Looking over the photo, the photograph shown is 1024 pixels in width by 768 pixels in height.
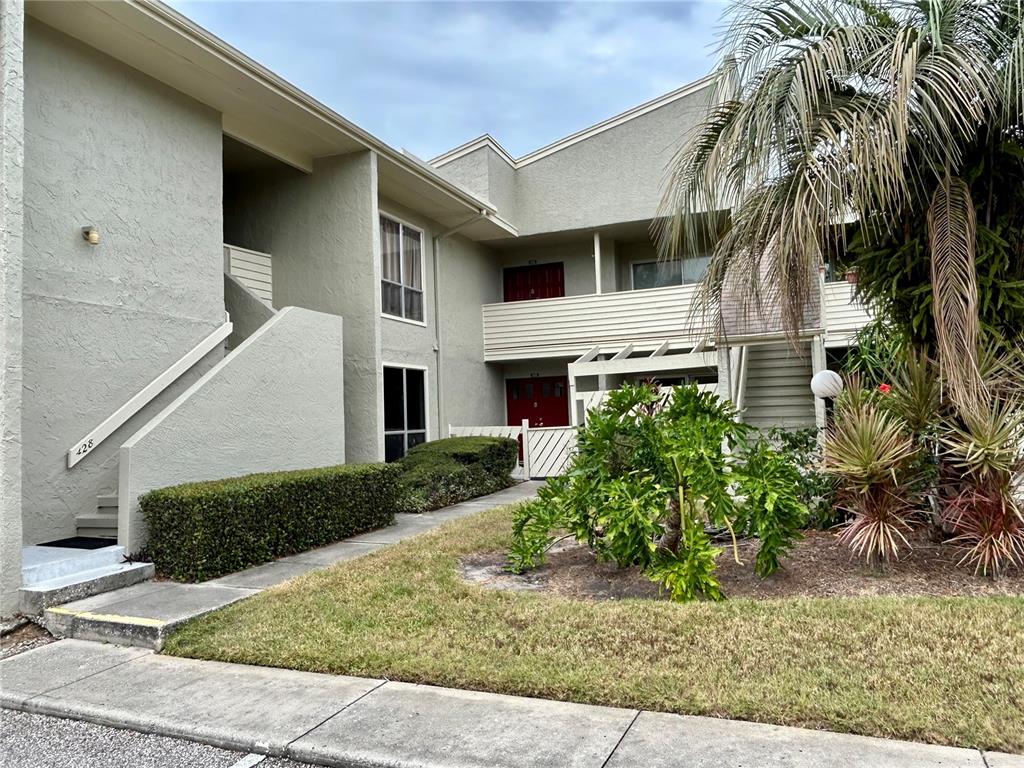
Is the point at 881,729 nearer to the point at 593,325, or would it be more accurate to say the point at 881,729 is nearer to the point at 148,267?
the point at 148,267

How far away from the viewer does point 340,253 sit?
11.9m

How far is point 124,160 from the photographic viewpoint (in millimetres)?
8477

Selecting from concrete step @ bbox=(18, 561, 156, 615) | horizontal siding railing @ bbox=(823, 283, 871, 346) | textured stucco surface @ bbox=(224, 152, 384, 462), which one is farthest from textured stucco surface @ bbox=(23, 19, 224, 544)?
horizontal siding railing @ bbox=(823, 283, 871, 346)

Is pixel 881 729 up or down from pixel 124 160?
down

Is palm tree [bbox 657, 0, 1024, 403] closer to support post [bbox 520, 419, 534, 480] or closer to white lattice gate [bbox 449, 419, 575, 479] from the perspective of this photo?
white lattice gate [bbox 449, 419, 575, 479]

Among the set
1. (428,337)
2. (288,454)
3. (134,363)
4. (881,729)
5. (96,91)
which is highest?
(96,91)

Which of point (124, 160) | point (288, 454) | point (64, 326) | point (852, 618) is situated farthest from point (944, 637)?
point (124, 160)

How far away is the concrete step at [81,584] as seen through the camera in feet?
19.3

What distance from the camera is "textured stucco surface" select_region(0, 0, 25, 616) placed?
19.2ft

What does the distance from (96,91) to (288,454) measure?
467 cm

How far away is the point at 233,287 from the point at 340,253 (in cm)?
180

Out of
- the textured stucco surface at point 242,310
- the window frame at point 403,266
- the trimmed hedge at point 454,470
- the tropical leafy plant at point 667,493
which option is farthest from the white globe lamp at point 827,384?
the textured stucco surface at point 242,310

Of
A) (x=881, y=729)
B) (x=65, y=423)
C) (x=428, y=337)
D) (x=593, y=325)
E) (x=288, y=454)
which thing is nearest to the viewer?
(x=881, y=729)

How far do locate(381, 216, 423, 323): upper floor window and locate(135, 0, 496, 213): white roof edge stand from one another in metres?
1.22
